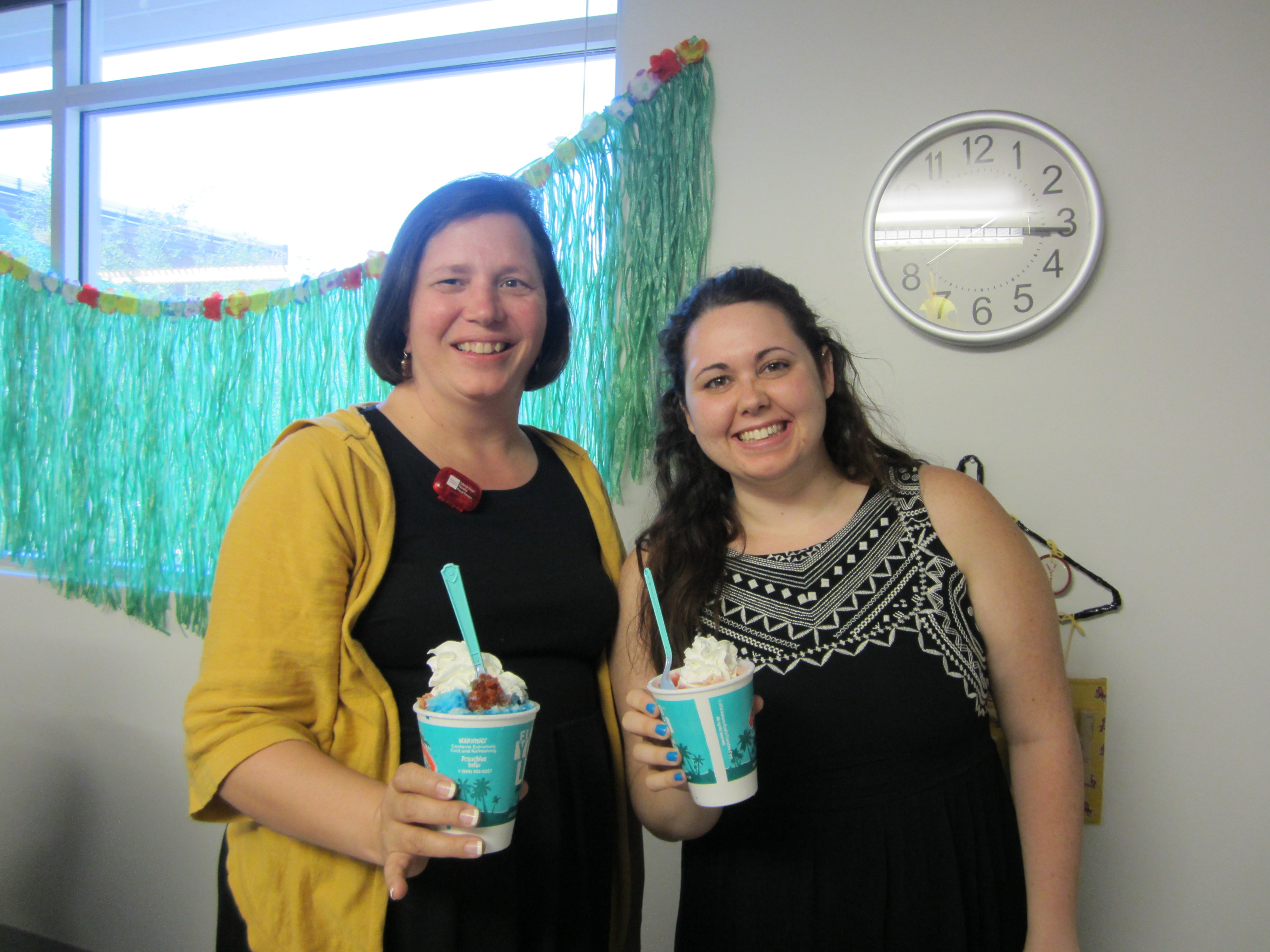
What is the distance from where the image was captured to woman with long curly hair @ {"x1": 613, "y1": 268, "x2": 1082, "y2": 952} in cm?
102

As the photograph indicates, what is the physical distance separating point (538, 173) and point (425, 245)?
89cm

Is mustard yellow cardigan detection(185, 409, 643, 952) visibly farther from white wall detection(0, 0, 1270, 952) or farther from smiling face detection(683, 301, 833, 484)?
white wall detection(0, 0, 1270, 952)

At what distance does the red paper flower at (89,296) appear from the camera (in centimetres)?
236

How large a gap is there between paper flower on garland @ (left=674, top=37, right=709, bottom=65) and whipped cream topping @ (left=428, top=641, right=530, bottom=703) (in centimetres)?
161

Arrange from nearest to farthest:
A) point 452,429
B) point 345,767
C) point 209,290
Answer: point 345,767 → point 452,429 → point 209,290

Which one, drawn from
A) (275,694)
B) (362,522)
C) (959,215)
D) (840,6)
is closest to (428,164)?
(840,6)

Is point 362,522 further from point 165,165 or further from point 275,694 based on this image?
point 165,165

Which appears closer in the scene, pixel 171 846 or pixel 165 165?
pixel 171 846

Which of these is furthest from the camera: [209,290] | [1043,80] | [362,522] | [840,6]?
[209,290]

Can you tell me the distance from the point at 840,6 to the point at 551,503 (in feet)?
4.72

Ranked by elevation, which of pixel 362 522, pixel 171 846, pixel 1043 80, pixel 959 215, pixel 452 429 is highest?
pixel 1043 80

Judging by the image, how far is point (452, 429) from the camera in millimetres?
1183

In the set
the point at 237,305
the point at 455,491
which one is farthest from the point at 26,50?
the point at 455,491

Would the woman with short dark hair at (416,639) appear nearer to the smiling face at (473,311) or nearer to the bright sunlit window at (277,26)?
the smiling face at (473,311)
